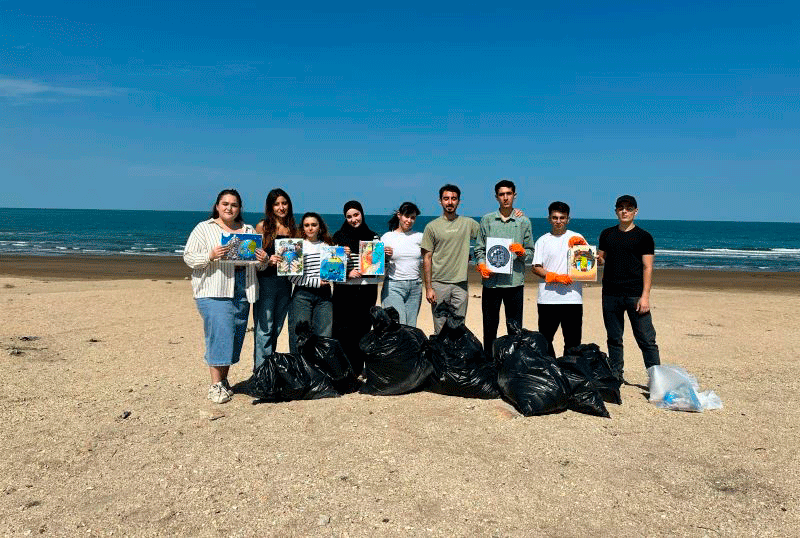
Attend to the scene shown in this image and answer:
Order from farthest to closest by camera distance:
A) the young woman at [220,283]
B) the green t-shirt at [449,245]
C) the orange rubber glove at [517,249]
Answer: the green t-shirt at [449,245]
the orange rubber glove at [517,249]
the young woman at [220,283]

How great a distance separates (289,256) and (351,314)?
36.0 inches

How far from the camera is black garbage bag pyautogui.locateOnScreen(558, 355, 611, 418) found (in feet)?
15.3

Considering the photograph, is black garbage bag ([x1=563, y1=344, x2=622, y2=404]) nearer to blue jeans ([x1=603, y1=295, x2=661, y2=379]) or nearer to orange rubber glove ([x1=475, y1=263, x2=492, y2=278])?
blue jeans ([x1=603, y1=295, x2=661, y2=379])

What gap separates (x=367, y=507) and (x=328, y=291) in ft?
8.02

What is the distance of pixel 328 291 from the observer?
5.32 metres

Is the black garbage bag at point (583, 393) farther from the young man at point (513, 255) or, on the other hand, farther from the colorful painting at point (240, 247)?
the colorful painting at point (240, 247)

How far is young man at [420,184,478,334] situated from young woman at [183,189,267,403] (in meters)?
1.58

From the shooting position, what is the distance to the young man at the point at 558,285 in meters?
5.38

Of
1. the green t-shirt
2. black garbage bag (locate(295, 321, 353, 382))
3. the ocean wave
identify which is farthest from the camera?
the ocean wave

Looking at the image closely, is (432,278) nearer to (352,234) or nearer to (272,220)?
(352,234)

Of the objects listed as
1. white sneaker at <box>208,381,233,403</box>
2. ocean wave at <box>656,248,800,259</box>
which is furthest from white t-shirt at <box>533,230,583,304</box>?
ocean wave at <box>656,248,800,259</box>

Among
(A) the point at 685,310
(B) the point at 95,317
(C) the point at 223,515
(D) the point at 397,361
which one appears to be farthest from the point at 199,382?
(A) the point at 685,310

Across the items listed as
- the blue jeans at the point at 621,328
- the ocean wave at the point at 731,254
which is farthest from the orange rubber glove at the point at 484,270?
the ocean wave at the point at 731,254

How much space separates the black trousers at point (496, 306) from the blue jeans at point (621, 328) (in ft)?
2.63
